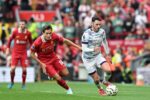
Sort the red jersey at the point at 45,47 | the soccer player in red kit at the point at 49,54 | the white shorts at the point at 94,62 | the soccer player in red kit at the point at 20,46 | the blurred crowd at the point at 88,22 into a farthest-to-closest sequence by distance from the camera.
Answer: the blurred crowd at the point at 88,22
the soccer player in red kit at the point at 20,46
the white shorts at the point at 94,62
the red jersey at the point at 45,47
the soccer player in red kit at the point at 49,54

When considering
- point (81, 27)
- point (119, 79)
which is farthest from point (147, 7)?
point (119, 79)

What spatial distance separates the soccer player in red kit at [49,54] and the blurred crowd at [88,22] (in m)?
12.3

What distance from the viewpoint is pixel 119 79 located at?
3309 cm

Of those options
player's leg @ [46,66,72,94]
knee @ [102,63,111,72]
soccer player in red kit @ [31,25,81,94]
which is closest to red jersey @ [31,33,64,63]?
soccer player in red kit @ [31,25,81,94]

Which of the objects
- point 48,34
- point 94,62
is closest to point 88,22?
point 94,62

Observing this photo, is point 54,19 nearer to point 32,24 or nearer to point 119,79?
point 32,24

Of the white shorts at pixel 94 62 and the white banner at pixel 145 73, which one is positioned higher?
the white shorts at pixel 94 62

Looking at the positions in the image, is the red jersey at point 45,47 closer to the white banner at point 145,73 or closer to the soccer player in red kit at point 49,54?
the soccer player in red kit at point 49,54

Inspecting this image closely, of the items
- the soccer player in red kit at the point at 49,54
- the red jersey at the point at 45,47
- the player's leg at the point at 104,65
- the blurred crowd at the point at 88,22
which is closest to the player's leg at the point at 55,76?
the soccer player in red kit at the point at 49,54

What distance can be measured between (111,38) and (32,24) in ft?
14.6

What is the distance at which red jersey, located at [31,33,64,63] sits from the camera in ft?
67.9

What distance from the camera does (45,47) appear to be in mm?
20844

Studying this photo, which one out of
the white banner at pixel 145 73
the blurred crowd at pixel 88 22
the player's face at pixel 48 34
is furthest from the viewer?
the blurred crowd at pixel 88 22

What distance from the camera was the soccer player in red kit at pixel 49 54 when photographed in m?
20.4
